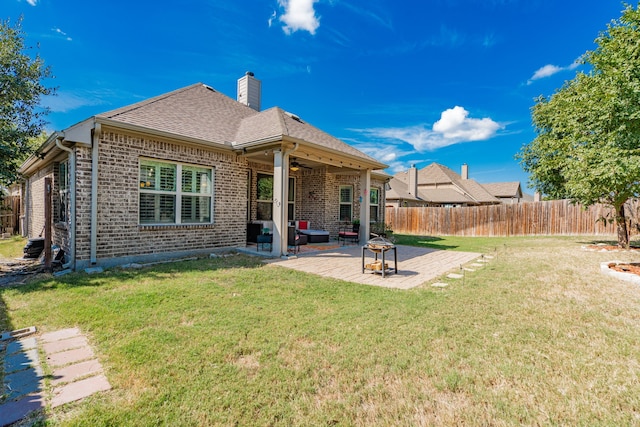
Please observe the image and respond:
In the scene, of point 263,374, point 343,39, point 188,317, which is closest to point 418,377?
point 263,374

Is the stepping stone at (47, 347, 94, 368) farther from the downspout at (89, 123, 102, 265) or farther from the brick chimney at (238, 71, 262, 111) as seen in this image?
the brick chimney at (238, 71, 262, 111)

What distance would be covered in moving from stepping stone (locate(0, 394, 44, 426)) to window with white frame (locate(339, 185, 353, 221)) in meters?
12.3

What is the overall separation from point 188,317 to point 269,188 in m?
8.27

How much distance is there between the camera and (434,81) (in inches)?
761

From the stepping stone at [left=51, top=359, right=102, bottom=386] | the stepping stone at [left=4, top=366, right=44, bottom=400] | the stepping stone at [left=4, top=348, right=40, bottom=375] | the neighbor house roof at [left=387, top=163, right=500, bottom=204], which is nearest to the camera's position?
the stepping stone at [left=4, top=366, right=44, bottom=400]

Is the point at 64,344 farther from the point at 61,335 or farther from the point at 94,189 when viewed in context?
the point at 94,189

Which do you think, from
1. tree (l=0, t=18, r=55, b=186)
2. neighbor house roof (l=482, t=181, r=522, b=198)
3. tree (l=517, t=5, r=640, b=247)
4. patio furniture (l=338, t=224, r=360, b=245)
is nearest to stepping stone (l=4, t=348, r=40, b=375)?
tree (l=0, t=18, r=55, b=186)

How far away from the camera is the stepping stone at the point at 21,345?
3.02 metres

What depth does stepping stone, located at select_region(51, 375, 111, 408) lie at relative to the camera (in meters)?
2.23

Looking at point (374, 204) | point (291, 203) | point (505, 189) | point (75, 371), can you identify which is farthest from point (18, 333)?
point (505, 189)

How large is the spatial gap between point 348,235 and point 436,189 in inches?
1090

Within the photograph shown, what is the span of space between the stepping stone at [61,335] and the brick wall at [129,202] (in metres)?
3.75

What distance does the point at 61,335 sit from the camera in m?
3.35

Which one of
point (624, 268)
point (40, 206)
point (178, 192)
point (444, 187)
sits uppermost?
point (444, 187)
